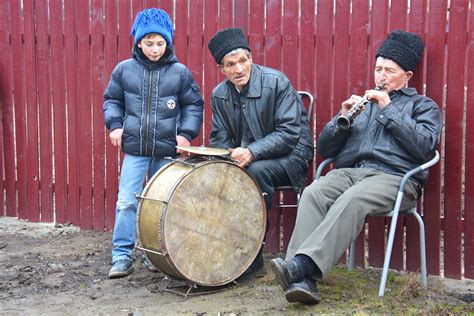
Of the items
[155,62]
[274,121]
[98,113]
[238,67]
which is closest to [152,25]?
[155,62]

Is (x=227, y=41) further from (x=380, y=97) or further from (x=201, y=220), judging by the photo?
(x=201, y=220)

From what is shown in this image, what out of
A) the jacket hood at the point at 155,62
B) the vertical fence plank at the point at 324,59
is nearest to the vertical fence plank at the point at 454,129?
the vertical fence plank at the point at 324,59

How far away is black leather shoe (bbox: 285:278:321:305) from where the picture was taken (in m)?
4.38

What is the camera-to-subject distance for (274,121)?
545 cm

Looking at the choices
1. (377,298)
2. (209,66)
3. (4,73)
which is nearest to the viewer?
(377,298)

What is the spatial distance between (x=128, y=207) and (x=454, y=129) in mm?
2539

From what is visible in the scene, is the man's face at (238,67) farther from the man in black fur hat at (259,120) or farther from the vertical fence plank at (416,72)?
the vertical fence plank at (416,72)

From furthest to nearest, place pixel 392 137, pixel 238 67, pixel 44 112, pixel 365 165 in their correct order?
pixel 44 112
pixel 238 67
pixel 365 165
pixel 392 137

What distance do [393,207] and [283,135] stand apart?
3.21 ft

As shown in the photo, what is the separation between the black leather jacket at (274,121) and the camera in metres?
5.29

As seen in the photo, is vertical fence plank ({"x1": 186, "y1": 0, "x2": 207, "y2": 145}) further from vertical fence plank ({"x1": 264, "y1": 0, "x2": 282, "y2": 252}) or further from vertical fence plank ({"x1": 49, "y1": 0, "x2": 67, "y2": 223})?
vertical fence plank ({"x1": 49, "y1": 0, "x2": 67, "y2": 223})

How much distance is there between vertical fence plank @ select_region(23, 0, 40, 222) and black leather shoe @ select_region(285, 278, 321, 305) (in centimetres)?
367

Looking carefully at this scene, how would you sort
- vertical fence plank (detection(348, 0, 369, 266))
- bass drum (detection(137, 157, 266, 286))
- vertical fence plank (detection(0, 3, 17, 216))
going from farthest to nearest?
vertical fence plank (detection(0, 3, 17, 216))
vertical fence plank (detection(348, 0, 369, 266))
bass drum (detection(137, 157, 266, 286))

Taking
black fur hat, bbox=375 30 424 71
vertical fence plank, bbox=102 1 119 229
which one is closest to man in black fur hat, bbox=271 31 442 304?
black fur hat, bbox=375 30 424 71
